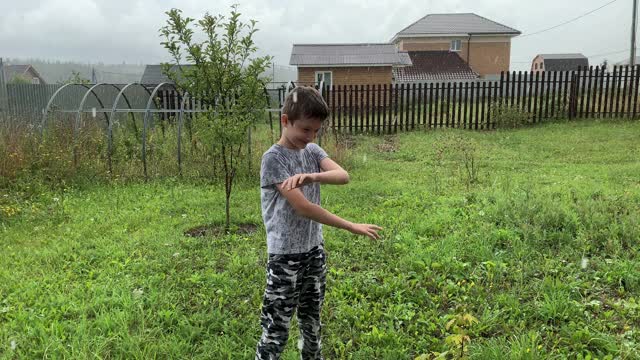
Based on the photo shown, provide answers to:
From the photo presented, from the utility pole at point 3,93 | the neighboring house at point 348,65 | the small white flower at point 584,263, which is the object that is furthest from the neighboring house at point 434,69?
the small white flower at point 584,263

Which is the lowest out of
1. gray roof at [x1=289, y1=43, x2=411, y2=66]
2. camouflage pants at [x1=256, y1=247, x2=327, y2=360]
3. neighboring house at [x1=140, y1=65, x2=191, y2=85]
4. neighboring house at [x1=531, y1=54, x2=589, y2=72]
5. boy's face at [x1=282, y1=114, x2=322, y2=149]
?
camouflage pants at [x1=256, y1=247, x2=327, y2=360]

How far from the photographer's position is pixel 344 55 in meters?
28.5

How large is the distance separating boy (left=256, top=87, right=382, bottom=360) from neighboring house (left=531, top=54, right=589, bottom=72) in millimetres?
49583

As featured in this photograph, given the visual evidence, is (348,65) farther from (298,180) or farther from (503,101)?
(298,180)

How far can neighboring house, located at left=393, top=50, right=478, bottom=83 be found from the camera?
33.4 metres

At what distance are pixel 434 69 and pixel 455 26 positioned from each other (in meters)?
8.70

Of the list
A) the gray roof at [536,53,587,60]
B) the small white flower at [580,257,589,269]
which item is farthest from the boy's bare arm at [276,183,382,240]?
the gray roof at [536,53,587,60]

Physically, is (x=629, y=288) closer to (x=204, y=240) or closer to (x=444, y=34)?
(x=204, y=240)

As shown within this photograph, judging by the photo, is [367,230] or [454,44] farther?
[454,44]

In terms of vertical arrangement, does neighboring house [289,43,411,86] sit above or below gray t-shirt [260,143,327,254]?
above

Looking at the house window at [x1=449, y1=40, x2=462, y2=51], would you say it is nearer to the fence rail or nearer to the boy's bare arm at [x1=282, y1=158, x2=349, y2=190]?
the fence rail

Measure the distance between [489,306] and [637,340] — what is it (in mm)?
847

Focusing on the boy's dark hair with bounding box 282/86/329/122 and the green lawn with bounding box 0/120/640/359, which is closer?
the boy's dark hair with bounding box 282/86/329/122

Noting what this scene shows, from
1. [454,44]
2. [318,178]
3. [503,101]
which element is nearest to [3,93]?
[318,178]
